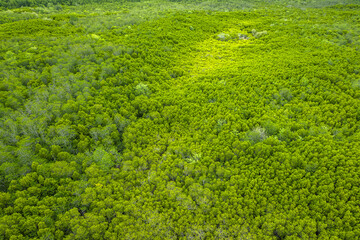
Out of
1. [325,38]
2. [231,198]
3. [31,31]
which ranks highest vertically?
[31,31]

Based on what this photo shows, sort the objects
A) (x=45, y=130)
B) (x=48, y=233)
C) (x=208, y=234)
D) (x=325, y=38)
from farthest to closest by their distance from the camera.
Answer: (x=325, y=38)
(x=45, y=130)
(x=208, y=234)
(x=48, y=233)

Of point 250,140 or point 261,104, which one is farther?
point 261,104

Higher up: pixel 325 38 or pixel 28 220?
pixel 325 38

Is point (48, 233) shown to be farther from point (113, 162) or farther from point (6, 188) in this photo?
point (113, 162)

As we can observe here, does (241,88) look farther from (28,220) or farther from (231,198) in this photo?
(28,220)

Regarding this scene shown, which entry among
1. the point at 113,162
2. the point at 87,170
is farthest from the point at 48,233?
the point at 113,162

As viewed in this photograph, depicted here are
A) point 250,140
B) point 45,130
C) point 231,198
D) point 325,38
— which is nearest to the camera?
point 231,198
